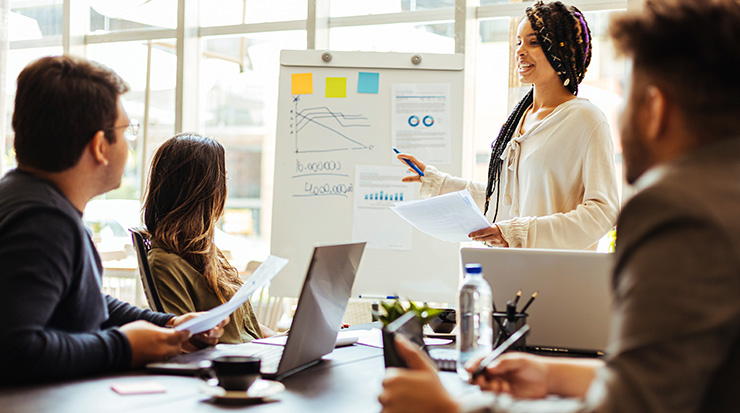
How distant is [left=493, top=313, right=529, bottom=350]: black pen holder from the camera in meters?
1.48

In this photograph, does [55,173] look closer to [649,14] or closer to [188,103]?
[649,14]

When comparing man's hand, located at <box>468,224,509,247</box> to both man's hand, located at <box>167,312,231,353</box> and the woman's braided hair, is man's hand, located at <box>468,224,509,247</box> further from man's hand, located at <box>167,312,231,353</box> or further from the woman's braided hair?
man's hand, located at <box>167,312,231,353</box>

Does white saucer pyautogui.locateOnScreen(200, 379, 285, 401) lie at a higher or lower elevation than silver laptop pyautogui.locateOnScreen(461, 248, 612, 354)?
lower

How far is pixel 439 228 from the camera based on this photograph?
211cm

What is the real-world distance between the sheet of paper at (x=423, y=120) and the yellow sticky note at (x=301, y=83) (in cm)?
44

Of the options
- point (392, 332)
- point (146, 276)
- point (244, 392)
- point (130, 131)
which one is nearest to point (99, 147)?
point (130, 131)

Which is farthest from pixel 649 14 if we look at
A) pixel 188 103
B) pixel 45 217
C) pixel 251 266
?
pixel 188 103

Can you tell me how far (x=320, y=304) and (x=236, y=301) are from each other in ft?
0.60

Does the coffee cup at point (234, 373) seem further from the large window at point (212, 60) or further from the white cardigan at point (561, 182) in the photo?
the large window at point (212, 60)

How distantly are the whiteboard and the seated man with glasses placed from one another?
6.24ft

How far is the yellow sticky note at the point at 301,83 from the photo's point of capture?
3447 millimetres

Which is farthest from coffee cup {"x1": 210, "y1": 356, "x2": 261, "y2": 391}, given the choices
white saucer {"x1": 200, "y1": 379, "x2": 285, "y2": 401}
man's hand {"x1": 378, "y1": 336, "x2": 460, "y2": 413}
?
man's hand {"x1": 378, "y1": 336, "x2": 460, "y2": 413}

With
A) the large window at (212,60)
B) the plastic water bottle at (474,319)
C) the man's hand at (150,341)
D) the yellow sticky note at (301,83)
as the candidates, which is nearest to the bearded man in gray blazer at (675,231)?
the plastic water bottle at (474,319)

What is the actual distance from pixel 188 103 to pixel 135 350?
3.23 m
